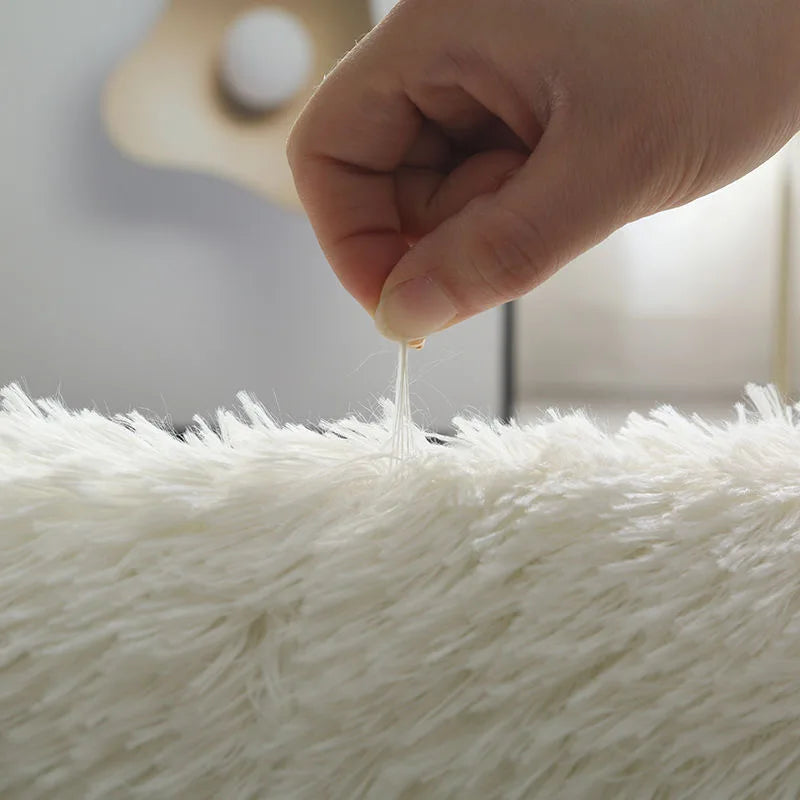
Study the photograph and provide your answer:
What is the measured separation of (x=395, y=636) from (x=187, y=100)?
4.99 ft

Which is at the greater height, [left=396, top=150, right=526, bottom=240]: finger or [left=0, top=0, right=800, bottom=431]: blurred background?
[left=0, top=0, right=800, bottom=431]: blurred background

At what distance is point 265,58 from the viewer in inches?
62.2

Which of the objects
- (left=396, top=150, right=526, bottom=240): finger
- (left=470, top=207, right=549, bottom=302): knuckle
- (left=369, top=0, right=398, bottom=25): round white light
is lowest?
(left=470, top=207, right=549, bottom=302): knuckle

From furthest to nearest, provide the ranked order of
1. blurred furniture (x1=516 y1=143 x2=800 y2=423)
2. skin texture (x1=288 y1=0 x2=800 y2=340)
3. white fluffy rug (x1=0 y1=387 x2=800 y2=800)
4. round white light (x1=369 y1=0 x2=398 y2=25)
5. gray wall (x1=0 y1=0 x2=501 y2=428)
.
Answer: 1. blurred furniture (x1=516 y1=143 x2=800 y2=423)
2. round white light (x1=369 y1=0 x2=398 y2=25)
3. gray wall (x1=0 y1=0 x2=501 y2=428)
4. skin texture (x1=288 y1=0 x2=800 y2=340)
5. white fluffy rug (x1=0 y1=387 x2=800 y2=800)

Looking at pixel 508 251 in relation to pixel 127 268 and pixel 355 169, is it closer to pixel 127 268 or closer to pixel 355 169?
pixel 355 169

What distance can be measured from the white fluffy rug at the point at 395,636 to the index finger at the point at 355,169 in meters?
0.19

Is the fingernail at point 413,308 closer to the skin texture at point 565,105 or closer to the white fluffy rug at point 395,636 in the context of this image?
the skin texture at point 565,105

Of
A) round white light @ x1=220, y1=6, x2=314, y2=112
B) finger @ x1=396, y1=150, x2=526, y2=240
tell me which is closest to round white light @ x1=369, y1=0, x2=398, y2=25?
round white light @ x1=220, y1=6, x2=314, y2=112

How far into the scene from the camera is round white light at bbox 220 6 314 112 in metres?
1.56

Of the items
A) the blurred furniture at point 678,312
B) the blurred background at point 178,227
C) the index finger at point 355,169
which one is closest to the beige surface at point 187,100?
the blurred background at point 178,227

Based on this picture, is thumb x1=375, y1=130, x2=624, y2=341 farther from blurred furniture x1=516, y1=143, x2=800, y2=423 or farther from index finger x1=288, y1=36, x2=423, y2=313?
blurred furniture x1=516, y1=143, x2=800, y2=423

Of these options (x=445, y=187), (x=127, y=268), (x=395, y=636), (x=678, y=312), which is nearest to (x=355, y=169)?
(x=445, y=187)

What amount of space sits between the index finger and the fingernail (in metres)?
0.06

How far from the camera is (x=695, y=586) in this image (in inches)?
8.1
